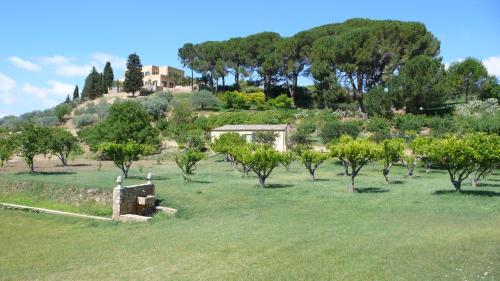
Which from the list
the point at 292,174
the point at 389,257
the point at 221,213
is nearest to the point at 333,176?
the point at 292,174

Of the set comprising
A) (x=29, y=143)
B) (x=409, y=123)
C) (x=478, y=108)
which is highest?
(x=478, y=108)

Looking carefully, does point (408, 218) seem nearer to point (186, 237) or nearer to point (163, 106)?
point (186, 237)

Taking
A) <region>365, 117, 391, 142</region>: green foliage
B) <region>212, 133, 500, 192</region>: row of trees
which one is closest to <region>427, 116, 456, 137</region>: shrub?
<region>365, 117, 391, 142</region>: green foliage

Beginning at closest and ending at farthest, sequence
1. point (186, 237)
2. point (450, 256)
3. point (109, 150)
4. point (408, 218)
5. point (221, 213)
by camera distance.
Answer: point (450, 256) < point (186, 237) < point (408, 218) < point (221, 213) < point (109, 150)

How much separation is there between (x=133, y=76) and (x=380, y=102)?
164ft

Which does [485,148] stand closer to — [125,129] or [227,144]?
[227,144]

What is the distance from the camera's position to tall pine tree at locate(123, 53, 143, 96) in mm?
87375

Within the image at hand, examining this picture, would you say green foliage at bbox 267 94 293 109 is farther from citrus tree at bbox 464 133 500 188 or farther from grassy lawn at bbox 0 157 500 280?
citrus tree at bbox 464 133 500 188

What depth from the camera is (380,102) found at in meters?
59.0

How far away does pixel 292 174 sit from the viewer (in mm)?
32656

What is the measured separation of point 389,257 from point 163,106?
68.0m

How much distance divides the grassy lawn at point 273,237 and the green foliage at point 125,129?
80.5ft

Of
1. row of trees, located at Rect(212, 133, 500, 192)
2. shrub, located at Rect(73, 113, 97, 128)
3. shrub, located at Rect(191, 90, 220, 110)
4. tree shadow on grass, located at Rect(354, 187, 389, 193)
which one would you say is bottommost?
tree shadow on grass, located at Rect(354, 187, 389, 193)

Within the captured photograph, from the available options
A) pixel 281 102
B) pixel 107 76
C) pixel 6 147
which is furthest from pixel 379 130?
pixel 107 76
